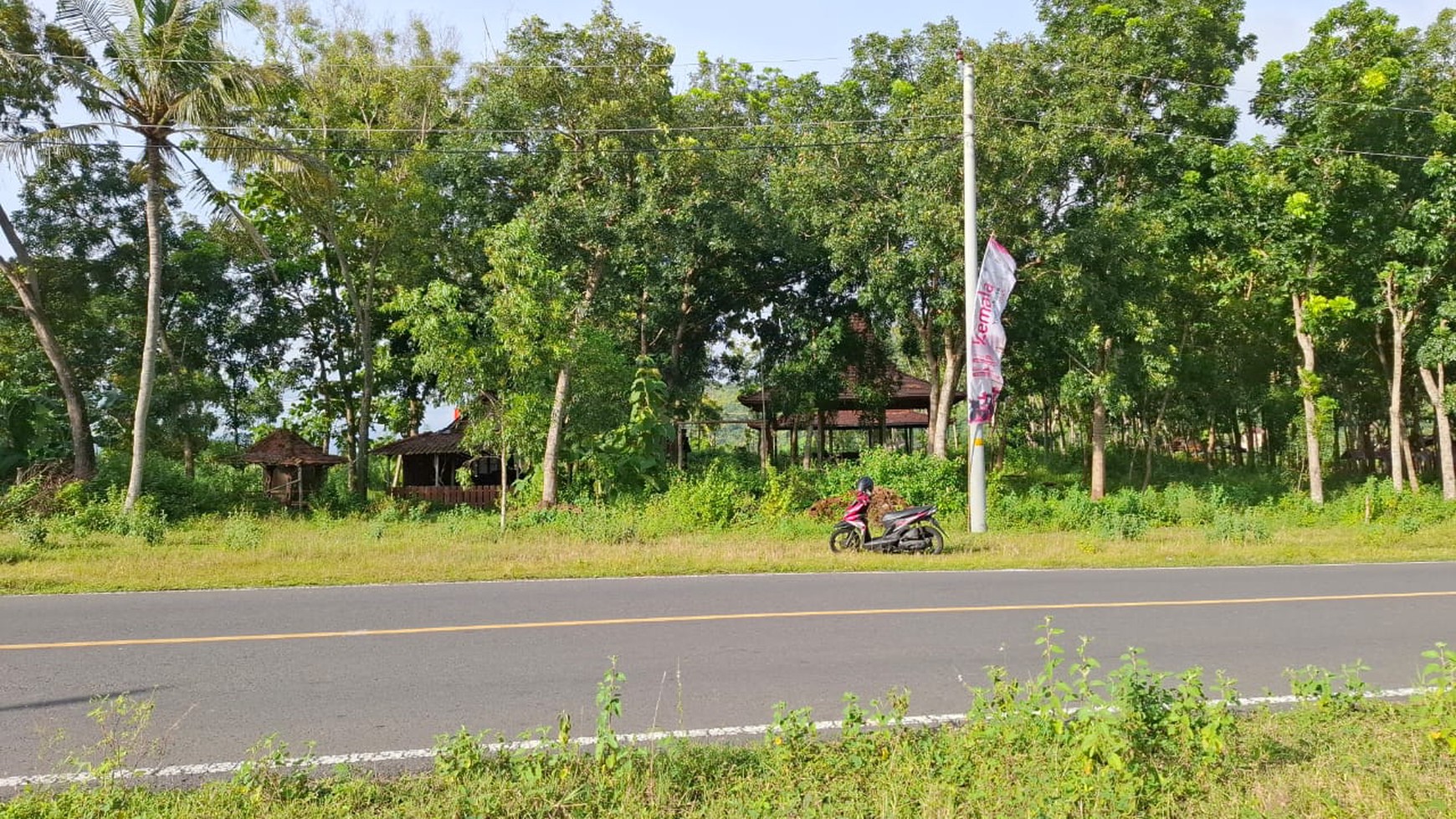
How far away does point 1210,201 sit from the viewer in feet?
71.8

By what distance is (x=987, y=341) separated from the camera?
1580 cm

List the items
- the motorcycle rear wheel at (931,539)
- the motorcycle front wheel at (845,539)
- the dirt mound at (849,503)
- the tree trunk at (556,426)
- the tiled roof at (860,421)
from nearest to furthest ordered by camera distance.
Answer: the motorcycle rear wheel at (931,539), the motorcycle front wheel at (845,539), the dirt mound at (849,503), the tree trunk at (556,426), the tiled roof at (860,421)

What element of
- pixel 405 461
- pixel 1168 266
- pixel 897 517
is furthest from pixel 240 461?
pixel 1168 266

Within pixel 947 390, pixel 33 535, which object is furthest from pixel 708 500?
pixel 33 535

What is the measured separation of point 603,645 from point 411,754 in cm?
274

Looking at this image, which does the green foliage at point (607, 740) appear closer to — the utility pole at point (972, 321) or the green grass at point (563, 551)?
the green grass at point (563, 551)

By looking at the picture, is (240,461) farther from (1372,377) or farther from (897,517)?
(1372,377)

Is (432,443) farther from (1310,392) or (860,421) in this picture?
(1310,392)

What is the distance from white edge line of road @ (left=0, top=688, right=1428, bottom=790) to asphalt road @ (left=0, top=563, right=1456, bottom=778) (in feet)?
0.45

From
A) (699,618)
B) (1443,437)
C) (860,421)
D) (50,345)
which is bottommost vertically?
(699,618)

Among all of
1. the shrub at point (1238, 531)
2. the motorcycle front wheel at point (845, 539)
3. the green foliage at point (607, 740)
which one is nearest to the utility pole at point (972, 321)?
the motorcycle front wheel at point (845, 539)

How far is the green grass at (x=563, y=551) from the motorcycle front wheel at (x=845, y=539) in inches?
18.0

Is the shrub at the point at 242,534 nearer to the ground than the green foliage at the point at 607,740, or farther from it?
nearer to the ground

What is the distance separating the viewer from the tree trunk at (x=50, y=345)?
68.9ft
